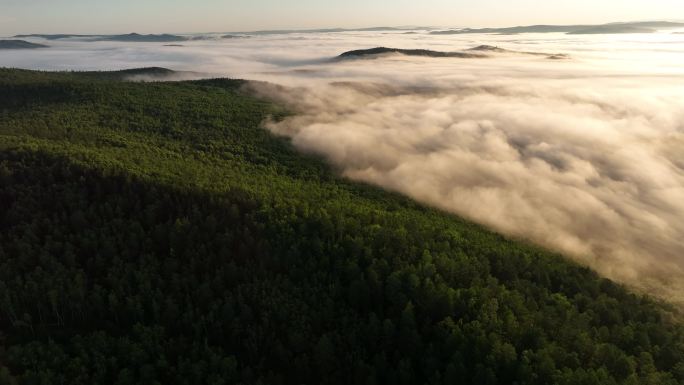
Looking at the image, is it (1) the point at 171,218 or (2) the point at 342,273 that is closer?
(2) the point at 342,273

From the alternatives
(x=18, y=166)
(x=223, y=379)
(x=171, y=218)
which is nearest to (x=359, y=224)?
(x=171, y=218)

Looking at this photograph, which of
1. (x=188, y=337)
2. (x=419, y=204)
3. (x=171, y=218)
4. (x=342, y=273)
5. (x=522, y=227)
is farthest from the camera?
(x=522, y=227)

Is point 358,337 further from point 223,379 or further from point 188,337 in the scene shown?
point 188,337

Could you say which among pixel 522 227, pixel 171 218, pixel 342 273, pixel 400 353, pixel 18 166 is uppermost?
pixel 18 166

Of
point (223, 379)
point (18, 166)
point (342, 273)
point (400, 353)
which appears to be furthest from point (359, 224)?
point (18, 166)

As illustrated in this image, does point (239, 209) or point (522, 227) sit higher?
point (239, 209)

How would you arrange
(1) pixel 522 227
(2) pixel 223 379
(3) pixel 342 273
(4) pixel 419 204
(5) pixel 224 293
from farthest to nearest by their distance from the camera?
1. (1) pixel 522 227
2. (4) pixel 419 204
3. (3) pixel 342 273
4. (5) pixel 224 293
5. (2) pixel 223 379
